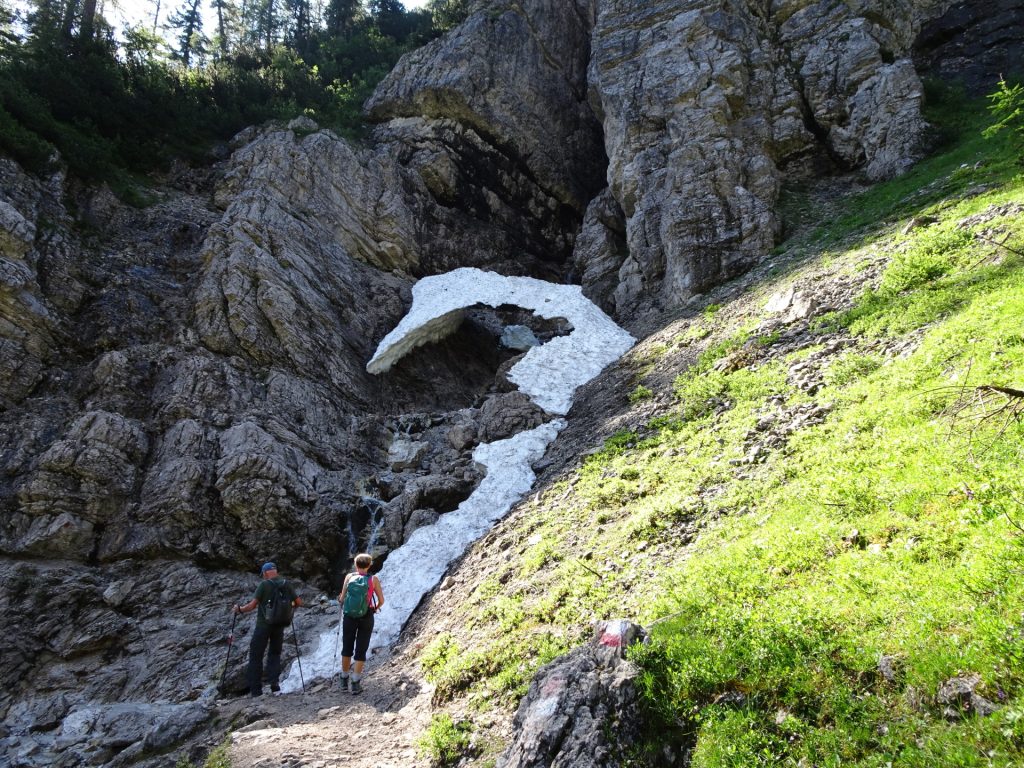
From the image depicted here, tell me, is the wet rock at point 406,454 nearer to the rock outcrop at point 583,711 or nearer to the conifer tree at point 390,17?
the rock outcrop at point 583,711

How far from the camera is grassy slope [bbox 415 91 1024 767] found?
3752 millimetres

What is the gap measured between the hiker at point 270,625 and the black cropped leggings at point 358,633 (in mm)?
1042

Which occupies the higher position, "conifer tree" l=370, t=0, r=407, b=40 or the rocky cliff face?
"conifer tree" l=370, t=0, r=407, b=40

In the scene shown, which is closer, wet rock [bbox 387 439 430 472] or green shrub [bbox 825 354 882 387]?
green shrub [bbox 825 354 882 387]

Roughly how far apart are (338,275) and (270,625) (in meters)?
16.4

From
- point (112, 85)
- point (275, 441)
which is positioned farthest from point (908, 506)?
point (112, 85)

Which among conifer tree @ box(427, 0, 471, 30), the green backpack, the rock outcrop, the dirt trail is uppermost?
conifer tree @ box(427, 0, 471, 30)

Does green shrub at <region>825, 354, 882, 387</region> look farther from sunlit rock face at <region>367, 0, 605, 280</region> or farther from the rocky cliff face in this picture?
sunlit rock face at <region>367, 0, 605, 280</region>

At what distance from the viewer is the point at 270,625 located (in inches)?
355

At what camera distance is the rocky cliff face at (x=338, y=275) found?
494 inches

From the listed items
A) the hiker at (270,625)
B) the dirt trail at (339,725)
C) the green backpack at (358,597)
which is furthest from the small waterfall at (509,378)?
the green backpack at (358,597)

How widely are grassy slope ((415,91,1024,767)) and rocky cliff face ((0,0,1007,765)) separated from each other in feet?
16.9

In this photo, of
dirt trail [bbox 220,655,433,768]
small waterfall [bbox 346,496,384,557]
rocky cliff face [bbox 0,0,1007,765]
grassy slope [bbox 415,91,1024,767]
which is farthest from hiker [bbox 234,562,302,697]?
small waterfall [bbox 346,496,384,557]

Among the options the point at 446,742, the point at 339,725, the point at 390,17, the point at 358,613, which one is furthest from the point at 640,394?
the point at 390,17
